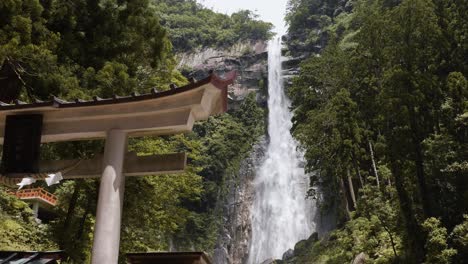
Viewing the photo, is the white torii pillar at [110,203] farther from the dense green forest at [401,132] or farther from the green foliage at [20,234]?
the dense green forest at [401,132]

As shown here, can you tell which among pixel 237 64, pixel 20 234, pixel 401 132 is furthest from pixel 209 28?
pixel 20 234

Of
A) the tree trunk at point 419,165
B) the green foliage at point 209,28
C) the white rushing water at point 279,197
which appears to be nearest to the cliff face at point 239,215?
the white rushing water at point 279,197

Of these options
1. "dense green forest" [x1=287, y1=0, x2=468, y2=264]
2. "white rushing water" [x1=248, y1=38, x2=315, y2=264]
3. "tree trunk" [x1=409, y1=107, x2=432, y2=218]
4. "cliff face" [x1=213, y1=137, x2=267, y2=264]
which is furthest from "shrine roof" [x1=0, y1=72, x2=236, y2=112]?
"cliff face" [x1=213, y1=137, x2=267, y2=264]

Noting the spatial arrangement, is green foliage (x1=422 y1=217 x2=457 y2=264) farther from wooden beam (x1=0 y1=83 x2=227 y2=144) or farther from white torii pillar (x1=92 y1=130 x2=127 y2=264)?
white torii pillar (x1=92 y1=130 x2=127 y2=264)

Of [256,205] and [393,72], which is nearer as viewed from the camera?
[393,72]

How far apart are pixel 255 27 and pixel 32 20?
35842mm

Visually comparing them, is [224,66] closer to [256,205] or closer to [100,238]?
[256,205]

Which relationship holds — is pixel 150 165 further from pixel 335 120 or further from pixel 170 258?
pixel 335 120

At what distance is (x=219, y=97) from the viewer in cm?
450

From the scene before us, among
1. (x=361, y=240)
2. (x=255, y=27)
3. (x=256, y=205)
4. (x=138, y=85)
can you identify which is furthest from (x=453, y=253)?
(x=255, y=27)

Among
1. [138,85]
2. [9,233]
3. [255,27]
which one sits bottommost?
[9,233]

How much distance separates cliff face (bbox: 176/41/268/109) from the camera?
37.1 m

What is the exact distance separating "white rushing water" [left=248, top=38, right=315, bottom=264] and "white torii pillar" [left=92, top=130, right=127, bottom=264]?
23.6 m

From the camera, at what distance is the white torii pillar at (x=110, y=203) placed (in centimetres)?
432
